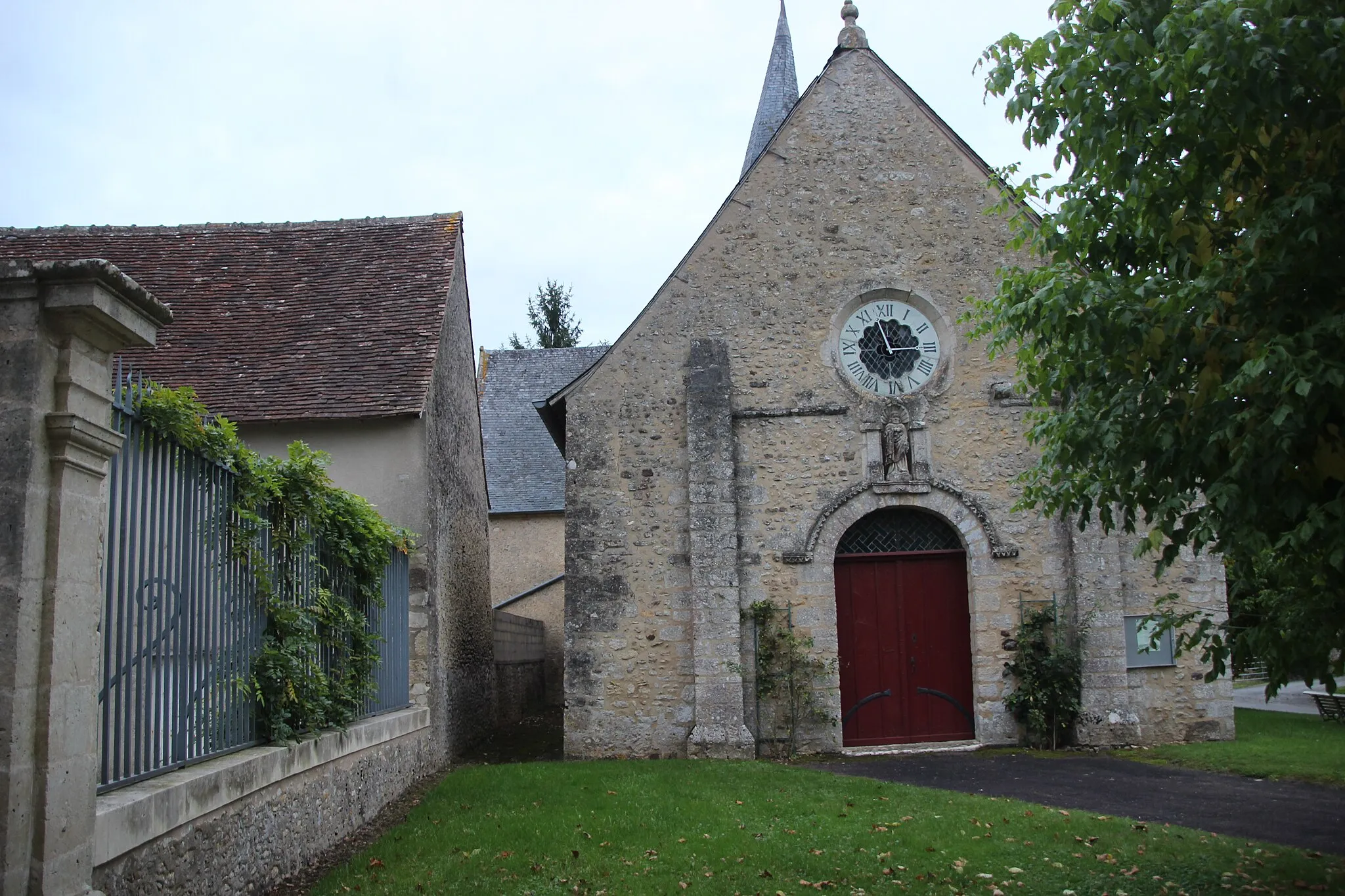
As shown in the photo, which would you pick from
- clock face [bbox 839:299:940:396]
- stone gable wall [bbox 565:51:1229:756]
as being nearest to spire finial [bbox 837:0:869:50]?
stone gable wall [bbox 565:51:1229:756]

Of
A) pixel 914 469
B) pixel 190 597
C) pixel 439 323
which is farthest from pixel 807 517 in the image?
pixel 190 597

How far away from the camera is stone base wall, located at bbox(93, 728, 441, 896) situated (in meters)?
4.17

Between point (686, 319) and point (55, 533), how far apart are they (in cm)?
926

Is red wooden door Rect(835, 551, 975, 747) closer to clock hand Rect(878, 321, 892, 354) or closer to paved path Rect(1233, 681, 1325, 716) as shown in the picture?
clock hand Rect(878, 321, 892, 354)

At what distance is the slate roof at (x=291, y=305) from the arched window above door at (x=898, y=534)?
502 centimetres

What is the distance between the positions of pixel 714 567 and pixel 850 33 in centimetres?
668

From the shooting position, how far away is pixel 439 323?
11.7m

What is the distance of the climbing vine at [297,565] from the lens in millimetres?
5137

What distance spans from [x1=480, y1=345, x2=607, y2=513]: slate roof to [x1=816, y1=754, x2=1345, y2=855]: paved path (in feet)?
36.6

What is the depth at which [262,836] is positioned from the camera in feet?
17.8

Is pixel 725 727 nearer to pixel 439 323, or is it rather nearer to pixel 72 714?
pixel 439 323

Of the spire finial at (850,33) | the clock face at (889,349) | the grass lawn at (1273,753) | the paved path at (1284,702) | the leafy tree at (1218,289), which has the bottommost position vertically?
the paved path at (1284,702)

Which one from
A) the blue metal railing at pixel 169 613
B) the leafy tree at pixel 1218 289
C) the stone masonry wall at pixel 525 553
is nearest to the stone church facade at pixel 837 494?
the blue metal railing at pixel 169 613

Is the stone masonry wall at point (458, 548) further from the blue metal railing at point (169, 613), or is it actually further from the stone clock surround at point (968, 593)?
the blue metal railing at point (169, 613)
